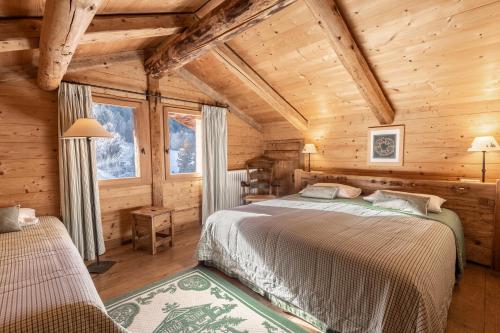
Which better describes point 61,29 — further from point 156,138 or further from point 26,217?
point 156,138

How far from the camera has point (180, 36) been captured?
2.77 m

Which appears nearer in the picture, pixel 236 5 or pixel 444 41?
pixel 236 5

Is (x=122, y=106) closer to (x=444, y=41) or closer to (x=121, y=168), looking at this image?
(x=121, y=168)

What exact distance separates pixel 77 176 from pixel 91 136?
794 mm

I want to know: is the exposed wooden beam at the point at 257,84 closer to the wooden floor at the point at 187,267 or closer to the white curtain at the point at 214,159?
the white curtain at the point at 214,159

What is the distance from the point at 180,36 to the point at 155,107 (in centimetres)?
127

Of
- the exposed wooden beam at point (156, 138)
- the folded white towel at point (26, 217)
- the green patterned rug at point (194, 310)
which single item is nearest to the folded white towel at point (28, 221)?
the folded white towel at point (26, 217)

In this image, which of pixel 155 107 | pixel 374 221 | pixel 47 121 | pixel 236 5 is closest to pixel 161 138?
pixel 155 107

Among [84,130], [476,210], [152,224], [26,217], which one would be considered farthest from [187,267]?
[476,210]

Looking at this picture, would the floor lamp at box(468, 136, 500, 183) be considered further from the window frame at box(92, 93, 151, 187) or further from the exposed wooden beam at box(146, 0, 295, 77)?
the window frame at box(92, 93, 151, 187)

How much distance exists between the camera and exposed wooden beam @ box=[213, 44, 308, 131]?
3346 mm

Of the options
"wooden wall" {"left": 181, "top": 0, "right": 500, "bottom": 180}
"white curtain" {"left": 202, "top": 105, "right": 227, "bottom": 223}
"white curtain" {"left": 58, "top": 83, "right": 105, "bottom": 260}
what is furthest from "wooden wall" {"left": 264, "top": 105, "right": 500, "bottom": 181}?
"white curtain" {"left": 58, "top": 83, "right": 105, "bottom": 260}

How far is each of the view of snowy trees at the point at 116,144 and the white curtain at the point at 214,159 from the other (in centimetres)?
114

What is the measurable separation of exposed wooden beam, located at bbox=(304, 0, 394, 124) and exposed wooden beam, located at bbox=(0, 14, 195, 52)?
1.41m
